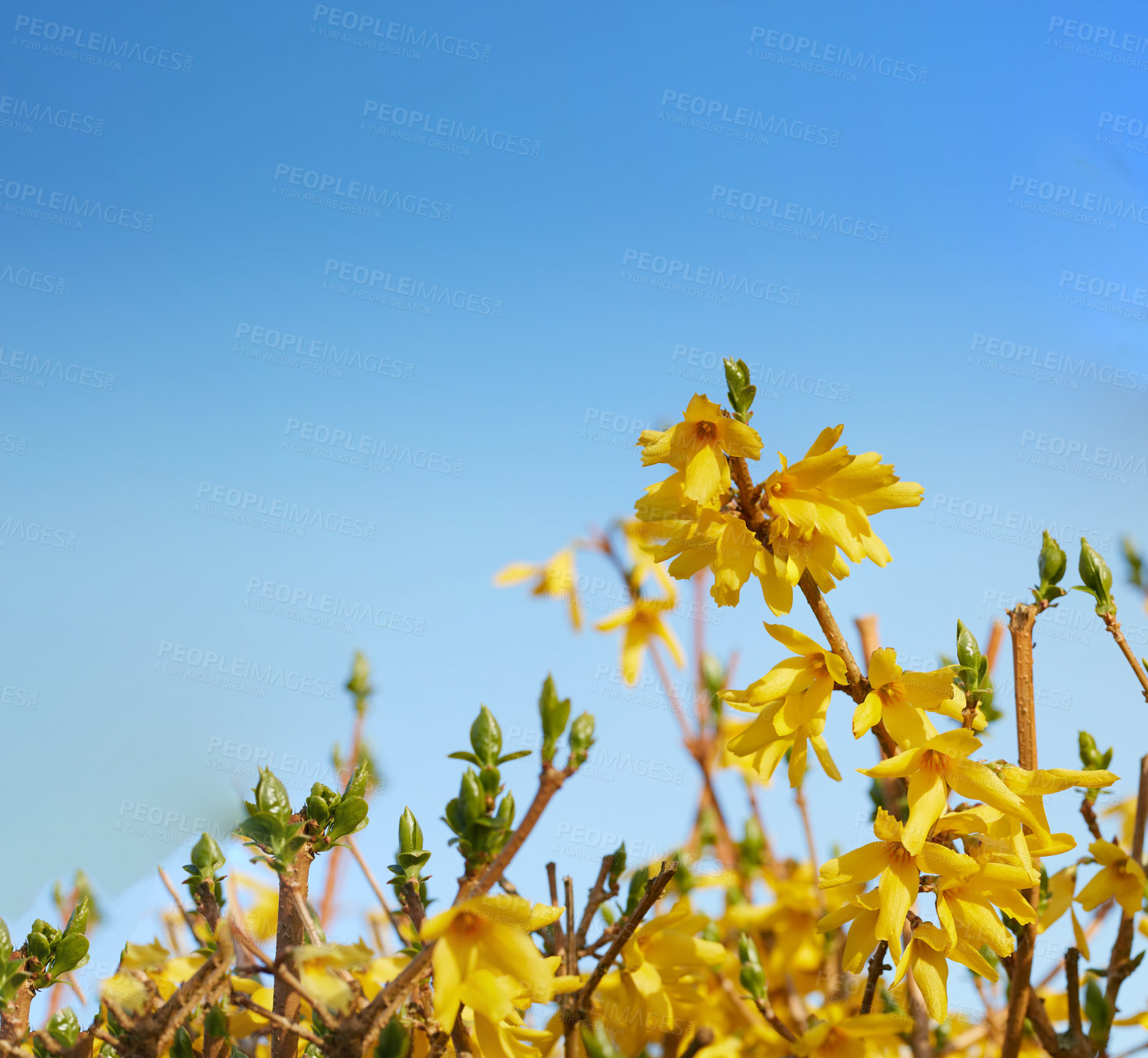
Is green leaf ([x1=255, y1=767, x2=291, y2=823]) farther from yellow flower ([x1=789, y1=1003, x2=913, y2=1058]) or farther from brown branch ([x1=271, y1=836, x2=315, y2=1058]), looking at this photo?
yellow flower ([x1=789, y1=1003, x2=913, y2=1058])

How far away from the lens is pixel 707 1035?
1.33 meters

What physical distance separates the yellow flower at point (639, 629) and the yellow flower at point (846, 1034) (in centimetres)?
145

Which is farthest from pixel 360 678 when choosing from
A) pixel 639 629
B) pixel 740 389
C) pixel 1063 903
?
pixel 1063 903

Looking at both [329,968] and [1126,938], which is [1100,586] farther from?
[329,968]

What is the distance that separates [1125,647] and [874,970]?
2.52ft

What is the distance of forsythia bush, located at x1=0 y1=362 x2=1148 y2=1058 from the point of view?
998mm

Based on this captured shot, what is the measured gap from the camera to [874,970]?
4.20 feet

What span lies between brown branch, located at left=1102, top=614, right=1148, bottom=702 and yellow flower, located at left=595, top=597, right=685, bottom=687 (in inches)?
56.3

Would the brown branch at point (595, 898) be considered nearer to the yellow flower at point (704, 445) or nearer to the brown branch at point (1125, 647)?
the yellow flower at point (704, 445)

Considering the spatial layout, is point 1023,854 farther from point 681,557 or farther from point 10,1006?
point 10,1006

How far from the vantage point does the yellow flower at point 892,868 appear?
1171 mm

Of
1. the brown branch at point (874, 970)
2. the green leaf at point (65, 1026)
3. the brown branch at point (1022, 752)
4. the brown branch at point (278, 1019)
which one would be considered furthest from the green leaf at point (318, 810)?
the brown branch at point (1022, 752)

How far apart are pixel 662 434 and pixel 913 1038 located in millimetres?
1140

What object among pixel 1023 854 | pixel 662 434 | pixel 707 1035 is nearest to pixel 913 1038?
pixel 707 1035
